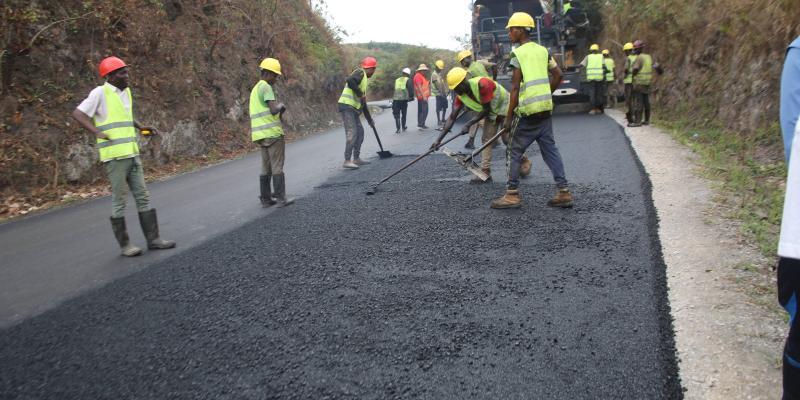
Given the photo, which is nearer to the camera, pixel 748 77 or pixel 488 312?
pixel 488 312

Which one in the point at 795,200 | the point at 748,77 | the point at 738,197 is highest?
the point at 748,77

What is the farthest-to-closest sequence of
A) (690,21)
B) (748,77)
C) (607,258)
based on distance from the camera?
1. (690,21)
2. (748,77)
3. (607,258)

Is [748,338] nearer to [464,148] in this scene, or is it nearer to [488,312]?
[488,312]

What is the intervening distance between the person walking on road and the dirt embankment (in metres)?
8.38

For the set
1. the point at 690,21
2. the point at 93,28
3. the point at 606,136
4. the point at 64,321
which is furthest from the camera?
the point at 690,21

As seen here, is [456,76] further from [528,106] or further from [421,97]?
[421,97]

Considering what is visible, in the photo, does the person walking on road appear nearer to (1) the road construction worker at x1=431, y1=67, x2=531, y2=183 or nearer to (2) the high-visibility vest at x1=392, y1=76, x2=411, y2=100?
(1) the road construction worker at x1=431, y1=67, x2=531, y2=183

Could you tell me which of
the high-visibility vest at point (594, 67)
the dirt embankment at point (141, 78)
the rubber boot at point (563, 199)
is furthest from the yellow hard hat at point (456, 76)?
the high-visibility vest at point (594, 67)

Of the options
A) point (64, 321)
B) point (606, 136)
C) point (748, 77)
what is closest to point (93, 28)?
point (64, 321)

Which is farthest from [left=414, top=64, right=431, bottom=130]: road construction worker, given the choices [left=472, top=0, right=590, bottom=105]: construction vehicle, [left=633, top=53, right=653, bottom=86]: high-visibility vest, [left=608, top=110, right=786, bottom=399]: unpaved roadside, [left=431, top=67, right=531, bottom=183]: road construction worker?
[left=608, top=110, right=786, bottom=399]: unpaved roadside

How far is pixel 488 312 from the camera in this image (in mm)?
2963

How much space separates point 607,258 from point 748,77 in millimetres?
6072

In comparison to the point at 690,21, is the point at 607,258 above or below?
below

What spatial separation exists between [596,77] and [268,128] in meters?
8.76
